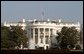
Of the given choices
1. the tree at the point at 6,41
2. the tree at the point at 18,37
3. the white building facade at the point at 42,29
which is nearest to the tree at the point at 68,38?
the tree at the point at 18,37

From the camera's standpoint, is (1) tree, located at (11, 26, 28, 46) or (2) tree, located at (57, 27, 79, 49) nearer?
(1) tree, located at (11, 26, 28, 46)

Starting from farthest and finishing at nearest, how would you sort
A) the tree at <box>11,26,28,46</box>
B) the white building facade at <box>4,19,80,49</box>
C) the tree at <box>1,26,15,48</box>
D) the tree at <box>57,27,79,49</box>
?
the white building facade at <box>4,19,80,49</box>, the tree at <box>57,27,79,49</box>, the tree at <box>11,26,28,46</box>, the tree at <box>1,26,15,48</box>

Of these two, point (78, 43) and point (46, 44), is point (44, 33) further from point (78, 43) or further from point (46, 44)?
point (78, 43)

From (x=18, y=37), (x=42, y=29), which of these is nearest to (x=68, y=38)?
(x=18, y=37)

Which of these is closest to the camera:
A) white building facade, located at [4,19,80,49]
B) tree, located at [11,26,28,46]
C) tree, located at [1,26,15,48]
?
tree, located at [1,26,15,48]

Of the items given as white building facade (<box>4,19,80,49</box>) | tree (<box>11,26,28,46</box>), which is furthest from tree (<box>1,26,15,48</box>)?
white building facade (<box>4,19,80,49</box>)

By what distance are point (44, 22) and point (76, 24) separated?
6194 millimetres

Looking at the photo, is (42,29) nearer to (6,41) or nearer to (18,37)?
(18,37)

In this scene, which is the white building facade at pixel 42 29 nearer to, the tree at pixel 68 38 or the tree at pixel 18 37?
the tree at pixel 68 38

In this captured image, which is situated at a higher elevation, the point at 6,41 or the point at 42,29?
the point at 42,29

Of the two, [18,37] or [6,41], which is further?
[18,37]

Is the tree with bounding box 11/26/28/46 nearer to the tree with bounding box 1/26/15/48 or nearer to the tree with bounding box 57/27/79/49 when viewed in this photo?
the tree with bounding box 1/26/15/48

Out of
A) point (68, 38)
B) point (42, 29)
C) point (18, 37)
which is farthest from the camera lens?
point (42, 29)

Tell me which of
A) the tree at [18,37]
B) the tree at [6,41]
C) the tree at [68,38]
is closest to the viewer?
the tree at [6,41]
